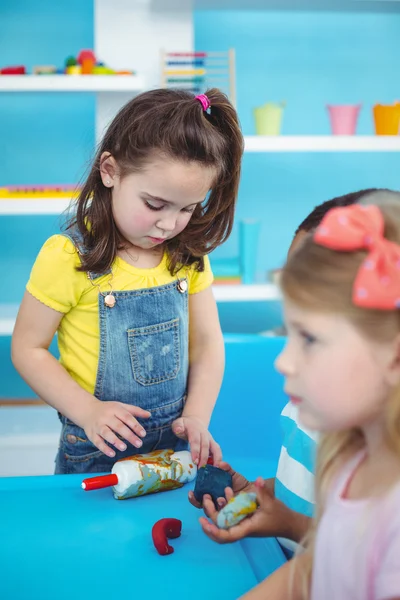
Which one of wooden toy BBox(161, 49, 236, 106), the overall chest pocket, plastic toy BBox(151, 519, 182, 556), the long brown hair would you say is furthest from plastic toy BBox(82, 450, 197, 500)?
wooden toy BBox(161, 49, 236, 106)

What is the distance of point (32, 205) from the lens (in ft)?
6.79

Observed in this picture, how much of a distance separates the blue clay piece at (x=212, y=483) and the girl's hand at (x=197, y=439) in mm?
128

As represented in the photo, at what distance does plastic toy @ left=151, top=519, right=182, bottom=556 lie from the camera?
792 millimetres

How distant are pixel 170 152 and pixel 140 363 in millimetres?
338

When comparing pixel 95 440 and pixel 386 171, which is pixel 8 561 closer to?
pixel 95 440

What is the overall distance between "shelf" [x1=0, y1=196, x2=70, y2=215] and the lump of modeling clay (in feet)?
4.67

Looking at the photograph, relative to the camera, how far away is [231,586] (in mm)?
738

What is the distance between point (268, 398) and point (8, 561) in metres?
0.69

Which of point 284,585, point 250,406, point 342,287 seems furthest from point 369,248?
point 250,406

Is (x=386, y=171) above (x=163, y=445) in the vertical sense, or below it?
above

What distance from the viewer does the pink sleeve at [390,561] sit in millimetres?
513

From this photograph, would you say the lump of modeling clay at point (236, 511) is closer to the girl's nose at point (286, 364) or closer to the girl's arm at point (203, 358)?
the girl's nose at point (286, 364)

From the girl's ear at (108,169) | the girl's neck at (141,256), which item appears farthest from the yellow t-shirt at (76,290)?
the girl's ear at (108,169)

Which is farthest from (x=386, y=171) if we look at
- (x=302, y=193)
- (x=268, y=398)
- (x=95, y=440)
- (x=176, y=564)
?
(x=176, y=564)
